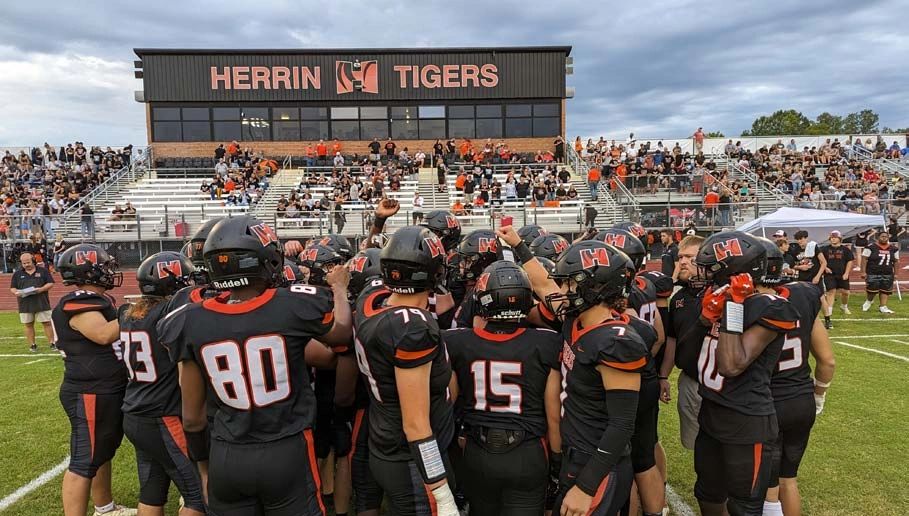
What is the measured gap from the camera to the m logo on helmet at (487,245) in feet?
15.5

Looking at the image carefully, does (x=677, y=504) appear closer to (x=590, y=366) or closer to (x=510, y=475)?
(x=510, y=475)

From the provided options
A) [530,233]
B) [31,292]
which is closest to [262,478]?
[530,233]

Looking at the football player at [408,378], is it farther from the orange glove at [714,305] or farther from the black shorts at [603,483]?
the orange glove at [714,305]

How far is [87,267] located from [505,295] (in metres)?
3.18

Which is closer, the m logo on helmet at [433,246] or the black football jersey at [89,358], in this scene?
the m logo on helmet at [433,246]

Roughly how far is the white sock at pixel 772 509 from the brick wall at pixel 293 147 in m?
25.7

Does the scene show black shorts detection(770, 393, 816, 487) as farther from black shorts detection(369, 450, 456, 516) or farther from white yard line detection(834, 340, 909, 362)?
white yard line detection(834, 340, 909, 362)

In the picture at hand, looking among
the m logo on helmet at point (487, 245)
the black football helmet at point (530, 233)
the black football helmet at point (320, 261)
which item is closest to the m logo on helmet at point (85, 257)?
the black football helmet at point (320, 261)

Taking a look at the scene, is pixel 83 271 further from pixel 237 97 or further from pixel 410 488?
pixel 237 97

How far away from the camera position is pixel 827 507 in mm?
4637

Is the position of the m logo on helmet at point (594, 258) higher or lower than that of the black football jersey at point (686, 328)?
higher

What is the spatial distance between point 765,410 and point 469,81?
86.8 ft

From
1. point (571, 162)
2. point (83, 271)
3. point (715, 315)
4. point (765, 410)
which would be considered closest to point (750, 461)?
point (765, 410)

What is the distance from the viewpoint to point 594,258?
9.87 ft
